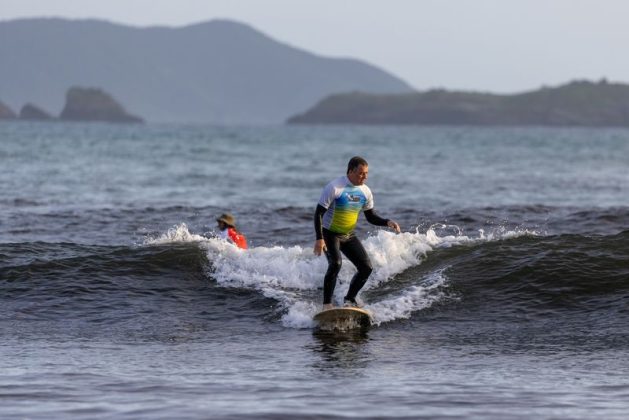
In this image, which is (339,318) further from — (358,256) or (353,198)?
(353,198)

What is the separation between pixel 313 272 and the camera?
16516 mm

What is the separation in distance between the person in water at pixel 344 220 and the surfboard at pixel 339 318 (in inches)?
6.8

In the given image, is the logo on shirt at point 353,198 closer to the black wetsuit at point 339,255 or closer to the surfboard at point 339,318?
the black wetsuit at point 339,255

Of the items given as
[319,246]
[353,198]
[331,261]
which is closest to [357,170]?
[353,198]

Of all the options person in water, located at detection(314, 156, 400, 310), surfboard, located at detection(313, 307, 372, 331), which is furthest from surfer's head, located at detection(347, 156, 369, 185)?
surfboard, located at detection(313, 307, 372, 331)

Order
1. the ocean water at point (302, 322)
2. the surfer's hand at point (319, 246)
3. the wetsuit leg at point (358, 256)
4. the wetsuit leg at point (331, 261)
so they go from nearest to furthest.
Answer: the ocean water at point (302, 322), the surfer's hand at point (319, 246), the wetsuit leg at point (331, 261), the wetsuit leg at point (358, 256)

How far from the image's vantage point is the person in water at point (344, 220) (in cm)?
1316

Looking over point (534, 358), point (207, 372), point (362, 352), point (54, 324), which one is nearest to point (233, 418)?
point (207, 372)

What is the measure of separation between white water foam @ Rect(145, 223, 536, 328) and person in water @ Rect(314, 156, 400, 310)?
1.82 feet

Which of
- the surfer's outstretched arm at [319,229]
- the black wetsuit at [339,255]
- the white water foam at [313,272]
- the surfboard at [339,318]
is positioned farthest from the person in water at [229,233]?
the surfer's outstretched arm at [319,229]

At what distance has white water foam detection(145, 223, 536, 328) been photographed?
1449 cm

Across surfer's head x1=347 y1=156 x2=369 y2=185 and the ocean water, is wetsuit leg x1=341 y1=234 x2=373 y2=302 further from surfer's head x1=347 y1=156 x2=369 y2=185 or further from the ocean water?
surfer's head x1=347 y1=156 x2=369 y2=185

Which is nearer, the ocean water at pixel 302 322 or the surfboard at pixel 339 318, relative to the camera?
the ocean water at pixel 302 322

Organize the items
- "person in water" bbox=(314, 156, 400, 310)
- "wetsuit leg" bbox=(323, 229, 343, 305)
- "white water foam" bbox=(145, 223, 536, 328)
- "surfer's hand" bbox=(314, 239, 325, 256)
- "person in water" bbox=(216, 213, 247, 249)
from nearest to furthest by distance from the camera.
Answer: "surfer's hand" bbox=(314, 239, 325, 256)
"person in water" bbox=(314, 156, 400, 310)
"wetsuit leg" bbox=(323, 229, 343, 305)
"white water foam" bbox=(145, 223, 536, 328)
"person in water" bbox=(216, 213, 247, 249)
